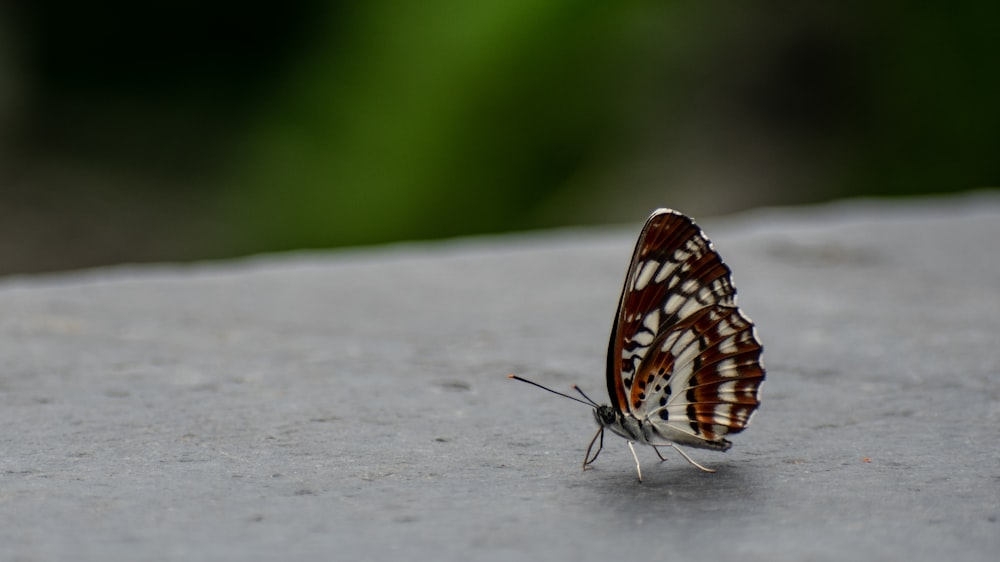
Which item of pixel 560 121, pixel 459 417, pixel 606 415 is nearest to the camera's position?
pixel 606 415

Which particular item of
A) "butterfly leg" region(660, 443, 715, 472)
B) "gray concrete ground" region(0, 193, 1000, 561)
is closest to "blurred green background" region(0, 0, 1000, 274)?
"gray concrete ground" region(0, 193, 1000, 561)

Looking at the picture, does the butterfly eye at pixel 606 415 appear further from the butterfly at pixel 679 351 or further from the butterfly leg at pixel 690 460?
the butterfly leg at pixel 690 460

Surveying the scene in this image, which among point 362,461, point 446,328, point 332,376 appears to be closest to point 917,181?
point 446,328

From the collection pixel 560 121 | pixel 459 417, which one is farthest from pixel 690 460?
pixel 560 121

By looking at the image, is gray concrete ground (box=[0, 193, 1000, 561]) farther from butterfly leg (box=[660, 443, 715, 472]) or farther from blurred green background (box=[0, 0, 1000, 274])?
blurred green background (box=[0, 0, 1000, 274])

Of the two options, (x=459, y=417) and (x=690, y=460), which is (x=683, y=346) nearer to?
(x=690, y=460)

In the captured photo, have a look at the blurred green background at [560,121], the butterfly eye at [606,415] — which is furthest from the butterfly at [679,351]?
the blurred green background at [560,121]
